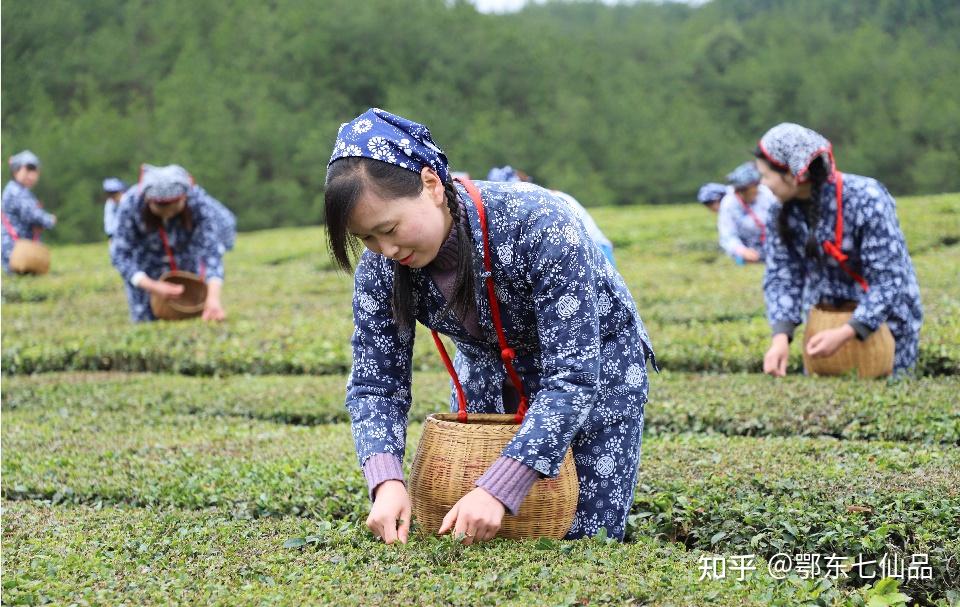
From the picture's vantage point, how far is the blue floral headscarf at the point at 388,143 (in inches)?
105

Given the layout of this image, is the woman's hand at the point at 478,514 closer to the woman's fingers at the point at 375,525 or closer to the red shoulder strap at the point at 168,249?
the woman's fingers at the point at 375,525

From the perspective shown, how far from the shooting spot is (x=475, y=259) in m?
2.90

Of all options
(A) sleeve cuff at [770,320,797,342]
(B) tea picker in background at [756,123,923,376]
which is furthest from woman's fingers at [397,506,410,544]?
(A) sleeve cuff at [770,320,797,342]

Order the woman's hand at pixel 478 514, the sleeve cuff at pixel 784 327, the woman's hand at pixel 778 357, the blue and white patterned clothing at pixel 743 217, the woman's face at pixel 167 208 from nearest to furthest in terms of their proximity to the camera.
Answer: the woman's hand at pixel 478 514 → the woman's hand at pixel 778 357 → the sleeve cuff at pixel 784 327 → the woman's face at pixel 167 208 → the blue and white patterned clothing at pixel 743 217

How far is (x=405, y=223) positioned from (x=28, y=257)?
41.6 feet

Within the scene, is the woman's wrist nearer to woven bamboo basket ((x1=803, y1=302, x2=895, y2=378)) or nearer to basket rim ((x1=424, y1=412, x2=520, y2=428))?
woven bamboo basket ((x1=803, y1=302, x2=895, y2=378))

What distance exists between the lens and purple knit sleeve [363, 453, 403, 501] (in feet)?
9.69

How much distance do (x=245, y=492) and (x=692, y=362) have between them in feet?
12.7

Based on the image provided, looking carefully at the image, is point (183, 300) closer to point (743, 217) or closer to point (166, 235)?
point (166, 235)

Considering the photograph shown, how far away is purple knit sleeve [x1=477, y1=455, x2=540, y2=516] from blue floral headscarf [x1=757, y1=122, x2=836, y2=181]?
2956mm

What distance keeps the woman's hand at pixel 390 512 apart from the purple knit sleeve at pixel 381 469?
1cm

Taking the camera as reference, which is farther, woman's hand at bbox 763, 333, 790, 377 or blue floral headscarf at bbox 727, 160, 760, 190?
blue floral headscarf at bbox 727, 160, 760, 190

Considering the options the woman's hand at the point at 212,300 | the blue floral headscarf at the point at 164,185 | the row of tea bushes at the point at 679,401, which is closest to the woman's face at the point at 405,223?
the row of tea bushes at the point at 679,401

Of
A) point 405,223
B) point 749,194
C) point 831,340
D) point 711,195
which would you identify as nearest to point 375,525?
point 405,223
